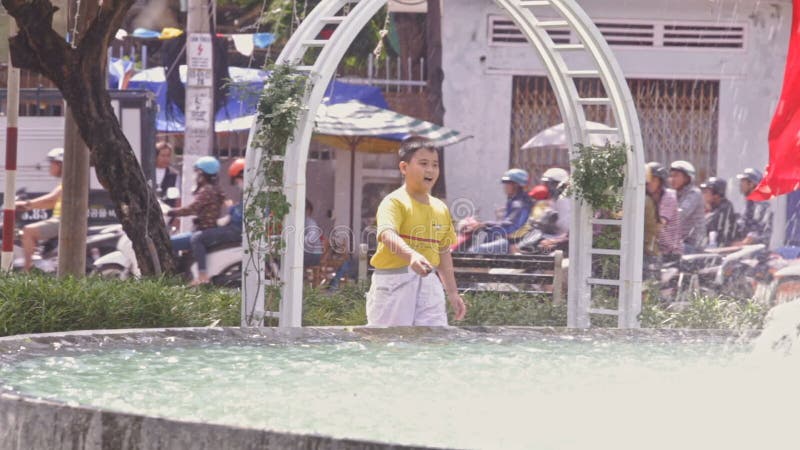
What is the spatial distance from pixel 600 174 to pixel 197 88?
6624 mm

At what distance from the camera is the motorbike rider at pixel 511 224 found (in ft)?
47.1

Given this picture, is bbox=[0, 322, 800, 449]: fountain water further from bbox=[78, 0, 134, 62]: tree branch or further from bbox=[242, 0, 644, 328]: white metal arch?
bbox=[78, 0, 134, 62]: tree branch

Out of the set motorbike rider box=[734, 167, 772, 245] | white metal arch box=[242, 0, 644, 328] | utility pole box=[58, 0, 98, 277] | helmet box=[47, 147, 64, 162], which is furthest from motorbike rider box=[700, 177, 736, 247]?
helmet box=[47, 147, 64, 162]

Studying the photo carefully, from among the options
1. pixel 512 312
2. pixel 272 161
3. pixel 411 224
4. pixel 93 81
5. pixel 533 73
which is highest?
pixel 533 73

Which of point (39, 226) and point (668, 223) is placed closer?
point (668, 223)

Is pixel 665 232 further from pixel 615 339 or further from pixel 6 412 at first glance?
pixel 6 412

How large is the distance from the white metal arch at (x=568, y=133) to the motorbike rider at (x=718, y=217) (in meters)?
3.75

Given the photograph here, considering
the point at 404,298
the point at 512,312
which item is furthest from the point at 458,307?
the point at 512,312

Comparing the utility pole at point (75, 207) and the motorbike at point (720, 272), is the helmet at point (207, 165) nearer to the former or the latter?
the utility pole at point (75, 207)

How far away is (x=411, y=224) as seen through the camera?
7180 millimetres

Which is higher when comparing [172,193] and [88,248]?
[172,193]

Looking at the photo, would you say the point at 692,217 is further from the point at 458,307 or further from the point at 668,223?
the point at 458,307

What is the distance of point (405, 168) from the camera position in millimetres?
7266

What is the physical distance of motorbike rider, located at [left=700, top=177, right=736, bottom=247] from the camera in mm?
14289
